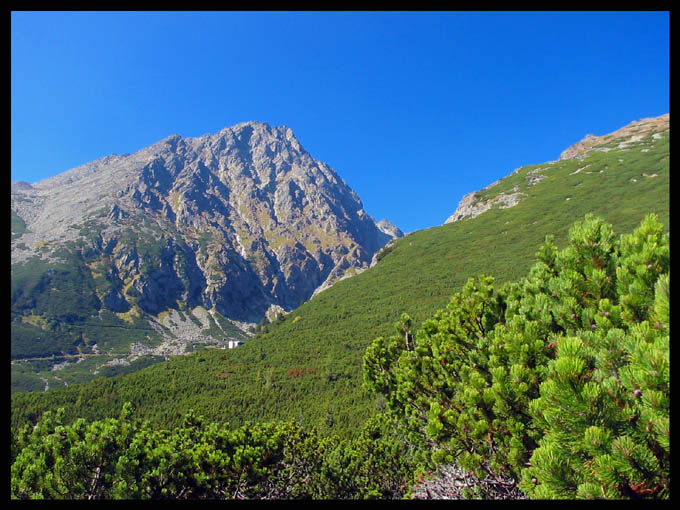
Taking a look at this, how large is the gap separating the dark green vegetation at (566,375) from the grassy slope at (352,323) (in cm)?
3848

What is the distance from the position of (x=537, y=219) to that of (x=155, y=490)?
126460mm

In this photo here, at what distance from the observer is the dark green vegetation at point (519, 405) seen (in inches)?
104

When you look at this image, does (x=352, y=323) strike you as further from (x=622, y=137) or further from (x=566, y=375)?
(x=622, y=137)

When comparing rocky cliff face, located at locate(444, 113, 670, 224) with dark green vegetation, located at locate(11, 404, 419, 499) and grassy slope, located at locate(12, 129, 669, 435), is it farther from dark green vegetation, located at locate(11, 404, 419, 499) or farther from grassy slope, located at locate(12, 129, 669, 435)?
dark green vegetation, located at locate(11, 404, 419, 499)

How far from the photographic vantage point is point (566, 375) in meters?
2.68

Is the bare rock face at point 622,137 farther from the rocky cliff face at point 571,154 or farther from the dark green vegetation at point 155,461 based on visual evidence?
the dark green vegetation at point 155,461

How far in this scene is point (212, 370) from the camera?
89688 millimetres

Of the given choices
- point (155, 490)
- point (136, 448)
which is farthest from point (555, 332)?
point (155, 490)

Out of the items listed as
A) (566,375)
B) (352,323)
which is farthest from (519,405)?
(352,323)

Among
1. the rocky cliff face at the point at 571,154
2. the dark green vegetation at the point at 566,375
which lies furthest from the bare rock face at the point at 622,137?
the dark green vegetation at the point at 566,375

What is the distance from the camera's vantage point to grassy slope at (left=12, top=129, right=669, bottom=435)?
213 ft

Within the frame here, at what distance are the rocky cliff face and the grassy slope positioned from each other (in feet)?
27.5

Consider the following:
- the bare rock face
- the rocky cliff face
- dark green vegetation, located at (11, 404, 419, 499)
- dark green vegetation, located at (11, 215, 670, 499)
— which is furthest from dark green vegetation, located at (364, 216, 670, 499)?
the bare rock face
